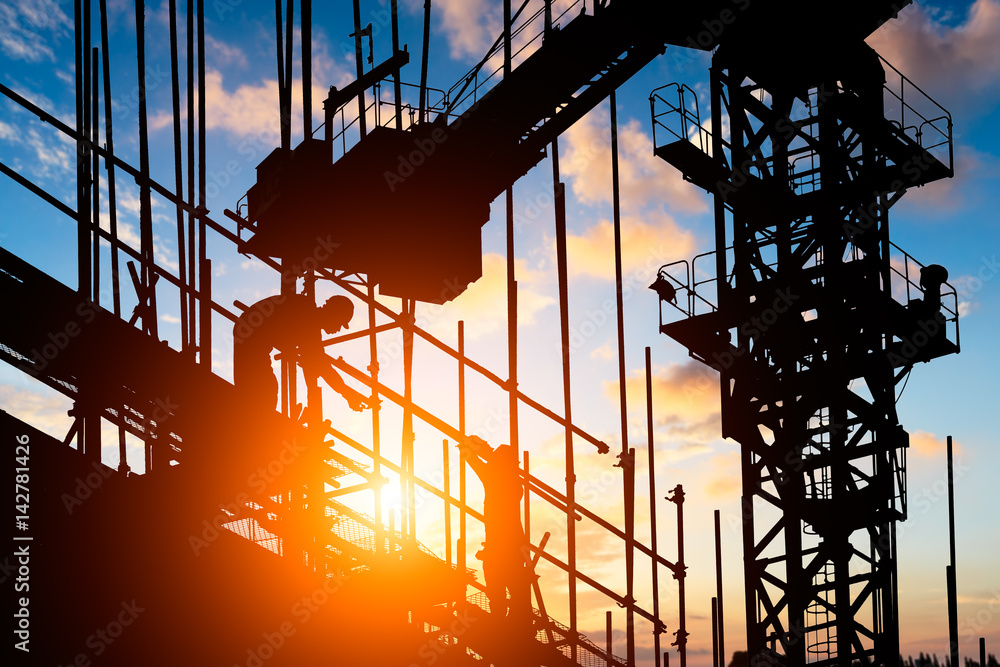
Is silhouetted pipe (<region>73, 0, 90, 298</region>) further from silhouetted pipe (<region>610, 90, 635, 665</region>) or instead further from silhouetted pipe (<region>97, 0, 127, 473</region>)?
silhouetted pipe (<region>610, 90, 635, 665</region>)

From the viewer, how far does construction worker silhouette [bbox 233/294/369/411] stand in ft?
35.6

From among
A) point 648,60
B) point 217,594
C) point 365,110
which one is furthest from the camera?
point 365,110

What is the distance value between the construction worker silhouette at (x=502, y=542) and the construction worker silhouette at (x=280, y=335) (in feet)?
6.60

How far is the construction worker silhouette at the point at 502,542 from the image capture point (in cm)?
1073

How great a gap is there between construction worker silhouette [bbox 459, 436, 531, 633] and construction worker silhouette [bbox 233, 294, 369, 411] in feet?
6.60

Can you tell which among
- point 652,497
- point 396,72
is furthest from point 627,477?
point 396,72

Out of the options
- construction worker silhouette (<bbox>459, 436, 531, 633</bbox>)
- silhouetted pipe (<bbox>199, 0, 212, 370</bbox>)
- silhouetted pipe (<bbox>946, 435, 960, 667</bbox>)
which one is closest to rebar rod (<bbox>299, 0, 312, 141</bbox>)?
silhouetted pipe (<bbox>199, 0, 212, 370</bbox>)

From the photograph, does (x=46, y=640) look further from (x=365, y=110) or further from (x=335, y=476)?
(x=365, y=110)

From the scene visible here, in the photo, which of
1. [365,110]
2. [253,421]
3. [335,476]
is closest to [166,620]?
[253,421]

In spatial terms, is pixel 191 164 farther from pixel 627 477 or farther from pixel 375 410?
pixel 627 477

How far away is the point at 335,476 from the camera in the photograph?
11.0 m

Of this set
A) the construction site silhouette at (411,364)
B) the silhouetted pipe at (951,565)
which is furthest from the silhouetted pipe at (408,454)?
the silhouetted pipe at (951,565)

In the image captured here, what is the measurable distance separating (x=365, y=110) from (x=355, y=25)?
173 centimetres

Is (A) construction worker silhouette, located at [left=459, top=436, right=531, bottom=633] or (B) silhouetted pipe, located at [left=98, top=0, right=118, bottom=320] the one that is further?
(B) silhouetted pipe, located at [left=98, top=0, right=118, bottom=320]
